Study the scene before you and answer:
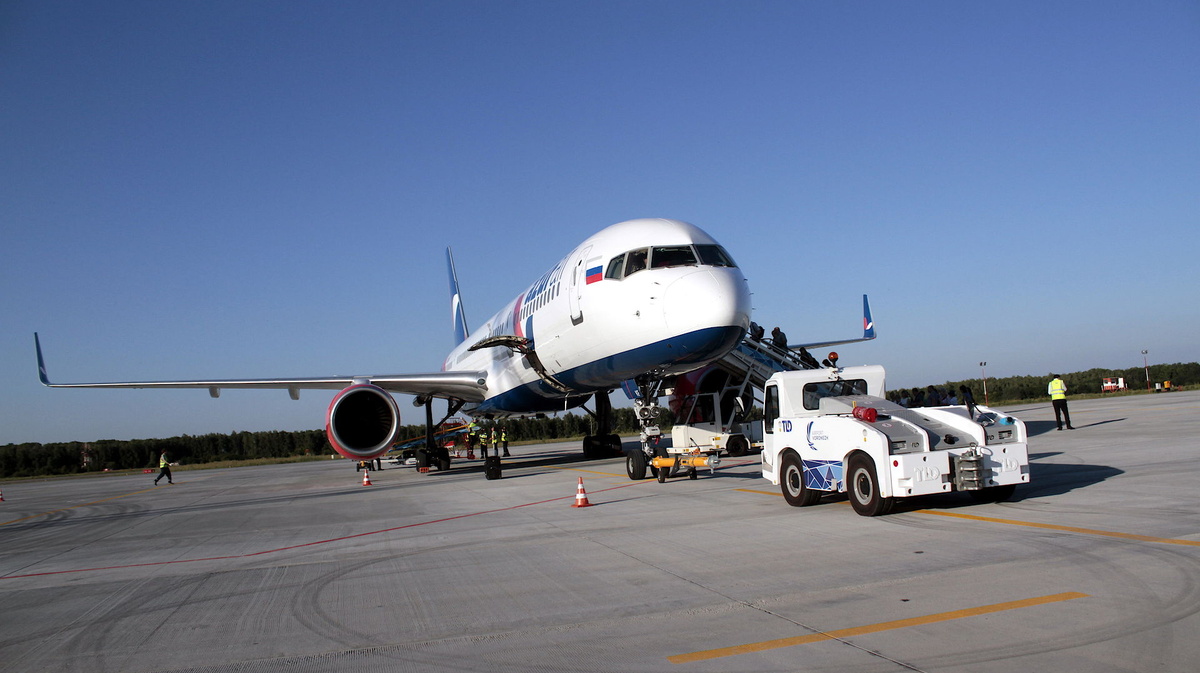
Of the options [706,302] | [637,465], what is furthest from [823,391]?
[637,465]

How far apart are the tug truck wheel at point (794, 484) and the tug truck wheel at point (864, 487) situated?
85cm

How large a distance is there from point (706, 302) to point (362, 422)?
10422mm

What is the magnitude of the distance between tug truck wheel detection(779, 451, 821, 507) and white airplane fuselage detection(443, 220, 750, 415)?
3011 millimetres

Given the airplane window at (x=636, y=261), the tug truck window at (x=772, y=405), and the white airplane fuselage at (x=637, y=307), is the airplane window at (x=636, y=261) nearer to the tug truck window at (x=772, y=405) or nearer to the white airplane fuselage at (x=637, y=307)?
the white airplane fuselage at (x=637, y=307)

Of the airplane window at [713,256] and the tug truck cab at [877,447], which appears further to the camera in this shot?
the airplane window at [713,256]

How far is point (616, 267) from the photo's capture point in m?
14.2

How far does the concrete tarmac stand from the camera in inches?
171

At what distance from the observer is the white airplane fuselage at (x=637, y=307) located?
504 inches

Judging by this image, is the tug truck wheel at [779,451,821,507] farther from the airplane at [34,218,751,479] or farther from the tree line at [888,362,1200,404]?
the tree line at [888,362,1200,404]

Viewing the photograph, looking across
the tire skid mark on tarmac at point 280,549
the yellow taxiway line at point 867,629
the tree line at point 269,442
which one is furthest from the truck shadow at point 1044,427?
the tree line at point 269,442

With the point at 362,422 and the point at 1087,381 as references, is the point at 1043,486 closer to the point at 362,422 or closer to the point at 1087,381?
the point at 362,422

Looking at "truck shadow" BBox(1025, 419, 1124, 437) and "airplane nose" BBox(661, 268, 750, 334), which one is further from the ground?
"airplane nose" BBox(661, 268, 750, 334)

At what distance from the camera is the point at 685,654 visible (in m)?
4.35

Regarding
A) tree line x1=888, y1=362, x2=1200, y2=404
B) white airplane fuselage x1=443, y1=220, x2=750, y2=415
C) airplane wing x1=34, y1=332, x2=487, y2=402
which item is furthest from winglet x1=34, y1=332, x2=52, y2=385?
tree line x1=888, y1=362, x2=1200, y2=404
